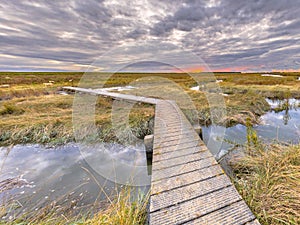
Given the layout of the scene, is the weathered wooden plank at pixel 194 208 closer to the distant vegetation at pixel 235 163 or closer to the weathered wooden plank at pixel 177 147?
the distant vegetation at pixel 235 163

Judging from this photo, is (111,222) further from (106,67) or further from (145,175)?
(106,67)

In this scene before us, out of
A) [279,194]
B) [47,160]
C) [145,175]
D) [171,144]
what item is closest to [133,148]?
[145,175]

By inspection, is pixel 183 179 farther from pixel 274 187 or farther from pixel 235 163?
pixel 235 163

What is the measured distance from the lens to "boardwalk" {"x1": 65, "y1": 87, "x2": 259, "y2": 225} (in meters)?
2.04

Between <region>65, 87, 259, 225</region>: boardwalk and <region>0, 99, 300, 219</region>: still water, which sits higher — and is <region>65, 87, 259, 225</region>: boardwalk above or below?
above

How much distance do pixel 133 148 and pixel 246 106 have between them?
730 cm

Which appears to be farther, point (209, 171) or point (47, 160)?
point (47, 160)

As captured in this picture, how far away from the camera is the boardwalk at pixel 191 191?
6.70 feet

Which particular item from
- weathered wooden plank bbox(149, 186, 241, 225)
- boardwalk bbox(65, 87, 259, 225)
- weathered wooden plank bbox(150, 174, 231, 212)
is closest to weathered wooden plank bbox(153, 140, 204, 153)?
boardwalk bbox(65, 87, 259, 225)

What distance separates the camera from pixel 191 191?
8.16 ft

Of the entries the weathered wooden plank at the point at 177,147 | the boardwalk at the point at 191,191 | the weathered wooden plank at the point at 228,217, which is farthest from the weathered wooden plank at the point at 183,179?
the weathered wooden plank at the point at 177,147

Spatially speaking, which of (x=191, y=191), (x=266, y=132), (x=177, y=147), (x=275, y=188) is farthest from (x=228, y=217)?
(x=266, y=132)

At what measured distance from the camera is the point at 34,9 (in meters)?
11.7

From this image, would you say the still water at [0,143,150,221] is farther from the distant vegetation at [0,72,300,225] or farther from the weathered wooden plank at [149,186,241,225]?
the weathered wooden plank at [149,186,241,225]
